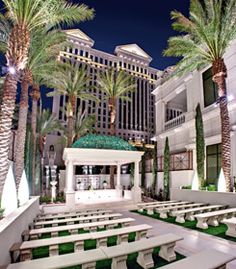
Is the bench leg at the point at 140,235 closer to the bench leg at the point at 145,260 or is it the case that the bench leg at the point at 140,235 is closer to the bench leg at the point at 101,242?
the bench leg at the point at 101,242

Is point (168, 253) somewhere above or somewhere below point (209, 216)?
below

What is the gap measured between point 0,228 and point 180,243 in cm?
518

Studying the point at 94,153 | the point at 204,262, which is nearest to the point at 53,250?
the point at 204,262

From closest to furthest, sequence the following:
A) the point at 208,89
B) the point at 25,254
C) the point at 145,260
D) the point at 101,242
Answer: the point at 145,260 < the point at 25,254 < the point at 101,242 < the point at 208,89

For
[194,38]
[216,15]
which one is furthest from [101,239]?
[194,38]

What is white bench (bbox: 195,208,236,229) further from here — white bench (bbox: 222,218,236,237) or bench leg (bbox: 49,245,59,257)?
bench leg (bbox: 49,245,59,257)

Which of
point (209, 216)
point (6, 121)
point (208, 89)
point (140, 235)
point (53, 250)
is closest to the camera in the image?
point (53, 250)

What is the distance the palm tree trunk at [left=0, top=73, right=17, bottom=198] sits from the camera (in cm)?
799

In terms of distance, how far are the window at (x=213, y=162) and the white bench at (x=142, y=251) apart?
13.5 m

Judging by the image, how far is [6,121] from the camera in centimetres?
863

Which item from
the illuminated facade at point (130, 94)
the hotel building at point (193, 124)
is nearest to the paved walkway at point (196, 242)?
the hotel building at point (193, 124)

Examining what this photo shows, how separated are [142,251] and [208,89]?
17.4 metres

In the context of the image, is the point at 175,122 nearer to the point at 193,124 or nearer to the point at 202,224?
the point at 193,124

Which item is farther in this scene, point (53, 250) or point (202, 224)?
point (202, 224)
